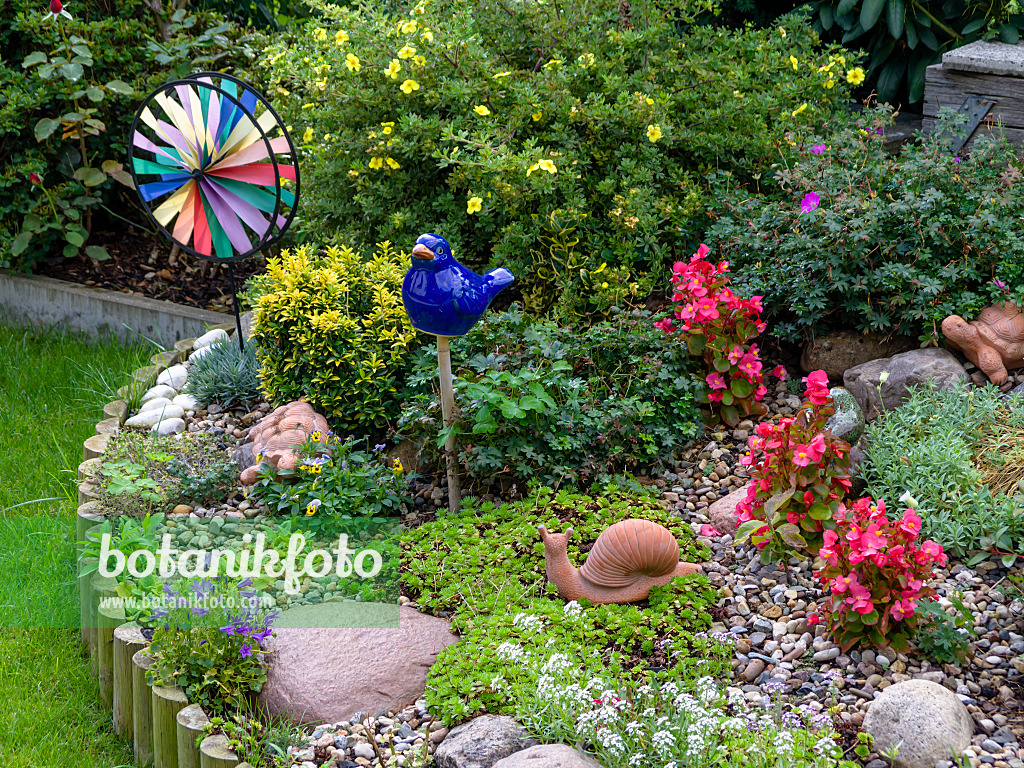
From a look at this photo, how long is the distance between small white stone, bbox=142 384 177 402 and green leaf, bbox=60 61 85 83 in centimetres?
216

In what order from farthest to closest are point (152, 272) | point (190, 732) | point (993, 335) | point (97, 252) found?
point (152, 272), point (97, 252), point (993, 335), point (190, 732)

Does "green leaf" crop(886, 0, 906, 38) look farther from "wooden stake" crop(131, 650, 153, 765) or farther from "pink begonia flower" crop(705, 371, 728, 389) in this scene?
"wooden stake" crop(131, 650, 153, 765)

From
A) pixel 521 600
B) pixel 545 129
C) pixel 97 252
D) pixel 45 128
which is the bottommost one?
pixel 521 600

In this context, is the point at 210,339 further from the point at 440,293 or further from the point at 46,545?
the point at 440,293

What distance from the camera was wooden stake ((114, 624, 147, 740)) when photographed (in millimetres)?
2834

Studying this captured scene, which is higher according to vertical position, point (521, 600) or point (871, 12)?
point (871, 12)

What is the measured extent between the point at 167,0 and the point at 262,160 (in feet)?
8.41

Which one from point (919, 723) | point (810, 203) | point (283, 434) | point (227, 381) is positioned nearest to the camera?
point (919, 723)

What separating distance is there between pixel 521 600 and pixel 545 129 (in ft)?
7.60

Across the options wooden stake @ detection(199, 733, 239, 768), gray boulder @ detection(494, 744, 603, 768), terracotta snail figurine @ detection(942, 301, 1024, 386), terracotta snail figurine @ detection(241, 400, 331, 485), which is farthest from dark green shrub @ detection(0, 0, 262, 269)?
gray boulder @ detection(494, 744, 603, 768)

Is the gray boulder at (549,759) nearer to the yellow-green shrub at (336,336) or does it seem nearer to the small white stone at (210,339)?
the yellow-green shrub at (336,336)

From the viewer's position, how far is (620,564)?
2877 mm

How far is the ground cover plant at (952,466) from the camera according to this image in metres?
2.88

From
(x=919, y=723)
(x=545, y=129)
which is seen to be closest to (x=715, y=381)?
(x=545, y=129)
